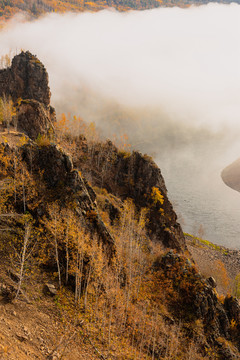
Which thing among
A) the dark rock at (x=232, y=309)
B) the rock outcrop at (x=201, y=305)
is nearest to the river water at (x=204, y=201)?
the dark rock at (x=232, y=309)

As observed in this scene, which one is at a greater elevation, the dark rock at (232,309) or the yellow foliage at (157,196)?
the yellow foliage at (157,196)

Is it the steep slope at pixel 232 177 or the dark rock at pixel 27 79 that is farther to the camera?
the steep slope at pixel 232 177

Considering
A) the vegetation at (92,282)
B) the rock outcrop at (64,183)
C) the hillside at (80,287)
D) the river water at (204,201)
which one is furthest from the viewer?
the river water at (204,201)

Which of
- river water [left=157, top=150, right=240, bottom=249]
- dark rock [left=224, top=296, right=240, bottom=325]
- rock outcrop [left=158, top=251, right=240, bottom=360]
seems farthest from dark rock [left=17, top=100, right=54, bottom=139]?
river water [left=157, top=150, right=240, bottom=249]

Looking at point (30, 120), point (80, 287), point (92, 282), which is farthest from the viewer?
point (30, 120)

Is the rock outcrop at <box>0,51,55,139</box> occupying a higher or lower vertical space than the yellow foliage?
higher

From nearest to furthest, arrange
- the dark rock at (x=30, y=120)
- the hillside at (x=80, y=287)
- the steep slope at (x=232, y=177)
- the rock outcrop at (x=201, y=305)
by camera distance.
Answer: the hillside at (x=80, y=287), the rock outcrop at (x=201, y=305), the dark rock at (x=30, y=120), the steep slope at (x=232, y=177)

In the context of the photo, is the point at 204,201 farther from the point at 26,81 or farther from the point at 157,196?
the point at 26,81

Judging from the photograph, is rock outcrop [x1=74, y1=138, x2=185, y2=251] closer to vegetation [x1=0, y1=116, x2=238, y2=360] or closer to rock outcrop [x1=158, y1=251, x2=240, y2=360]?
rock outcrop [x1=158, y1=251, x2=240, y2=360]

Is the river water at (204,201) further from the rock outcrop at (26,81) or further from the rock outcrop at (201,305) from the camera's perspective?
the rock outcrop at (26,81)

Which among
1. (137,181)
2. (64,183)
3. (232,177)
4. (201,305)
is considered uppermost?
(232,177)

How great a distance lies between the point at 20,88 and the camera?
78.8 meters

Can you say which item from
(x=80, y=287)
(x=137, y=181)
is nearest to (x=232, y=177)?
(x=137, y=181)

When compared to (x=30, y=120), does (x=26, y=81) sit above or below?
above
